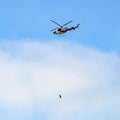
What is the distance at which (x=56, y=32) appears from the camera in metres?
185

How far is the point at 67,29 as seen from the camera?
615ft

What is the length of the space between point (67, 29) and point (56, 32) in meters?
6.81

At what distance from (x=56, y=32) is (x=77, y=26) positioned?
47.1 feet

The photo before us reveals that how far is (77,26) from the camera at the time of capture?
192250 millimetres

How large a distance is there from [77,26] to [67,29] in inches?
301
